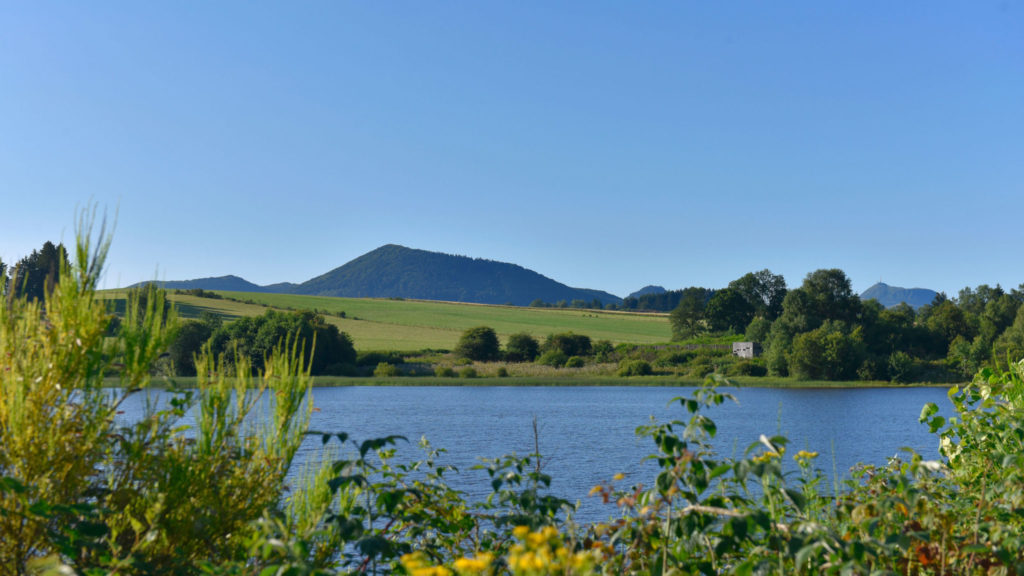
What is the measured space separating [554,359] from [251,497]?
65.2m

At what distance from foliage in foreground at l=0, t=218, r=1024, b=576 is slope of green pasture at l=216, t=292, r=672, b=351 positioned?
2679 inches

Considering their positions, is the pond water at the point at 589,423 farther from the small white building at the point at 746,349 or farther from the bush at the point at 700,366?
the small white building at the point at 746,349

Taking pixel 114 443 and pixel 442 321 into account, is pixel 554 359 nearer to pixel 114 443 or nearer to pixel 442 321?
pixel 442 321

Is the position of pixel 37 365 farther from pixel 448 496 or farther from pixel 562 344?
pixel 562 344

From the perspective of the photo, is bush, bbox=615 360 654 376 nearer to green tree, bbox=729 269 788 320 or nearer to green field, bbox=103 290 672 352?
green field, bbox=103 290 672 352

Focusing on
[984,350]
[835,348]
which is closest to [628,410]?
[835,348]

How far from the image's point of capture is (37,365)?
3.28m

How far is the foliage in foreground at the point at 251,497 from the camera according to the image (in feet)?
9.31

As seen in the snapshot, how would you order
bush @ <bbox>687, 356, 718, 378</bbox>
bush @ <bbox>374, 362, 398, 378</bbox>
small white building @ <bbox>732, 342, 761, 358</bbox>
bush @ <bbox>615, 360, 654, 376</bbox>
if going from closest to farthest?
bush @ <bbox>374, 362, 398, 378</bbox> < bush @ <bbox>687, 356, 718, 378</bbox> < bush @ <bbox>615, 360, 654, 376</bbox> < small white building @ <bbox>732, 342, 761, 358</bbox>

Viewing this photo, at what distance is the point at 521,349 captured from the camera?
→ 72625 mm

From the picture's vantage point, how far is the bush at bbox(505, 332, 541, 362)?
234 feet

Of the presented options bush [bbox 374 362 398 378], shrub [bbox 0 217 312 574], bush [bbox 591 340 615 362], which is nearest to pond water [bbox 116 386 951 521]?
shrub [bbox 0 217 312 574]

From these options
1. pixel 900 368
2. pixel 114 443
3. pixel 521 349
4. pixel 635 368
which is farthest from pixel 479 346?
pixel 114 443

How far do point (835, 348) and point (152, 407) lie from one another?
64954 millimetres
